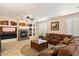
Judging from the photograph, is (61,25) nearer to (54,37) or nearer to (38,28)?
(54,37)

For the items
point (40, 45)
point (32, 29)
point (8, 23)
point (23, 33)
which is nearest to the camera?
point (8, 23)

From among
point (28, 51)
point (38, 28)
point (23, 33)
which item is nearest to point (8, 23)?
point (23, 33)

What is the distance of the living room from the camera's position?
2396mm

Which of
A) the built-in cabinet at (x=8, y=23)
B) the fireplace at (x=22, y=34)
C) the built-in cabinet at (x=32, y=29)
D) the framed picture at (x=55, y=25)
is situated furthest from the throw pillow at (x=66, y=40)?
the built-in cabinet at (x=8, y=23)

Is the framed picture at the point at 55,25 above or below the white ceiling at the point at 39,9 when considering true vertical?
below

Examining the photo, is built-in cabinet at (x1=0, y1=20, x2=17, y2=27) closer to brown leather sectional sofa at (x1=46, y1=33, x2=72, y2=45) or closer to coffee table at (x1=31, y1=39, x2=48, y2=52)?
coffee table at (x1=31, y1=39, x2=48, y2=52)

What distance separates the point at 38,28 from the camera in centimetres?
258

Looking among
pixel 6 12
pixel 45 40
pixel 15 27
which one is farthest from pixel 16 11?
pixel 45 40

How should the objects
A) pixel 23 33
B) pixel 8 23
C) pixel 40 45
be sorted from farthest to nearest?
pixel 40 45 < pixel 23 33 < pixel 8 23

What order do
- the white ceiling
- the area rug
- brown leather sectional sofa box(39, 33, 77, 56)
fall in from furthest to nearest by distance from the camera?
the area rug, the white ceiling, brown leather sectional sofa box(39, 33, 77, 56)

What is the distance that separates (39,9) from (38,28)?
0.55m

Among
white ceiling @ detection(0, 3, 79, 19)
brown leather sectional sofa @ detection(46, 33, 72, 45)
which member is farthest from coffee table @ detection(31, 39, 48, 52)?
white ceiling @ detection(0, 3, 79, 19)

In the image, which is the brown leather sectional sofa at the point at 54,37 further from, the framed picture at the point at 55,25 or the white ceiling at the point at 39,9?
the white ceiling at the point at 39,9

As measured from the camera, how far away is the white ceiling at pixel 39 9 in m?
2.34
